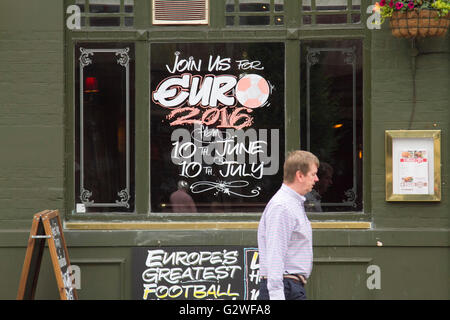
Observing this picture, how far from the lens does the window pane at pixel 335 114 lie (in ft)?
26.2

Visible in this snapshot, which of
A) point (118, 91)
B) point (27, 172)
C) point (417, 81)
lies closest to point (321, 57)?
point (417, 81)

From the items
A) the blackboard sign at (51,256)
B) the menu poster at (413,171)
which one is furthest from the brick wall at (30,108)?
the menu poster at (413,171)

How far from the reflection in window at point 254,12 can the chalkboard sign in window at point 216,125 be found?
25 cm

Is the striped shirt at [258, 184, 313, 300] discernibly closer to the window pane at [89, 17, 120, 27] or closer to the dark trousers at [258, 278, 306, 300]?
the dark trousers at [258, 278, 306, 300]

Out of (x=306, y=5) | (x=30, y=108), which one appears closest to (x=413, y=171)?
(x=306, y=5)

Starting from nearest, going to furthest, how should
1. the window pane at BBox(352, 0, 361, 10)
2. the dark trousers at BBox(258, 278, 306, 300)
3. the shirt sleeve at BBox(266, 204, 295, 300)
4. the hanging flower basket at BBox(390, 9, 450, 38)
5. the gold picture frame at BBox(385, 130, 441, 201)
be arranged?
the shirt sleeve at BBox(266, 204, 295, 300)
the dark trousers at BBox(258, 278, 306, 300)
the hanging flower basket at BBox(390, 9, 450, 38)
the gold picture frame at BBox(385, 130, 441, 201)
the window pane at BBox(352, 0, 361, 10)

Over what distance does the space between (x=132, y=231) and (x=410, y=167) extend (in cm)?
300

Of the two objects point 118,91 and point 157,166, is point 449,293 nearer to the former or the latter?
point 157,166

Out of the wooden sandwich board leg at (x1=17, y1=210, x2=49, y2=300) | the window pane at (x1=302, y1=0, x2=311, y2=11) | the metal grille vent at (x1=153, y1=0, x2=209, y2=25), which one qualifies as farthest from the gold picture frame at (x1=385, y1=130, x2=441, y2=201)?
the wooden sandwich board leg at (x1=17, y1=210, x2=49, y2=300)

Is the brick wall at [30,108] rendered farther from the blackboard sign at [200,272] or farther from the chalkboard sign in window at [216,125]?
the blackboard sign at [200,272]

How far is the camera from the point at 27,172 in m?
7.89

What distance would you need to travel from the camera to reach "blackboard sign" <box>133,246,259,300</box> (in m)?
7.90

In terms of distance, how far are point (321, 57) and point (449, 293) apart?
283 cm

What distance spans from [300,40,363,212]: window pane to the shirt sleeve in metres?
2.87
